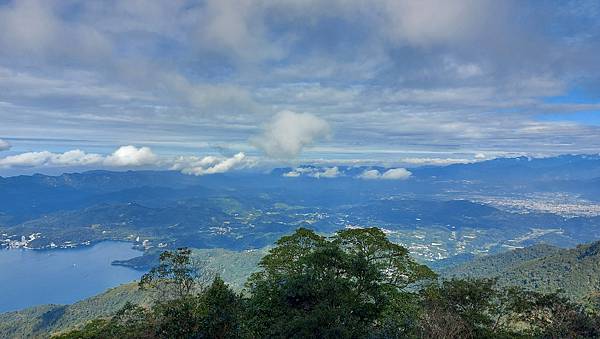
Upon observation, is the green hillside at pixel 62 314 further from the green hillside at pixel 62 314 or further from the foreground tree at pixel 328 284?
the foreground tree at pixel 328 284

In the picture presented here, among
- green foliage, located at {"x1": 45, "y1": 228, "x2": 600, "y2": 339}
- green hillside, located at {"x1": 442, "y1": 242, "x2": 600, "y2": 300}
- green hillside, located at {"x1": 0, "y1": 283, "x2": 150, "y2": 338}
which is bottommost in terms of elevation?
green hillside, located at {"x1": 0, "y1": 283, "x2": 150, "y2": 338}

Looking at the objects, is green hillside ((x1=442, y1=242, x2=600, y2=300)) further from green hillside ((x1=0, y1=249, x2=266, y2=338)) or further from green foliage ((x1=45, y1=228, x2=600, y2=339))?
green foliage ((x1=45, y1=228, x2=600, y2=339))

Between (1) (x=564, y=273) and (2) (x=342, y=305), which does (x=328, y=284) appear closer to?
(2) (x=342, y=305)

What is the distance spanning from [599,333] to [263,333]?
1018 inches

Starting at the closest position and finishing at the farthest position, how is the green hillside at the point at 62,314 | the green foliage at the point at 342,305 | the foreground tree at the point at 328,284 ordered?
1. the foreground tree at the point at 328,284
2. the green foliage at the point at 342,305
3. the green hillside at the point at 62,314

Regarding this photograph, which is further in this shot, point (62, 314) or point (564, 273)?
point (62, 314)

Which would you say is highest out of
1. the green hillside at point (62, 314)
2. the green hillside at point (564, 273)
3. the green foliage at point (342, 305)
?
the green foliage at point (342, 305)

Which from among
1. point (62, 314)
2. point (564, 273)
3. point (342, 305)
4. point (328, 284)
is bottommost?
point (62, 314)

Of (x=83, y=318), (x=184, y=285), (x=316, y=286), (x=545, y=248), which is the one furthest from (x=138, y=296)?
(x=545, y=248)

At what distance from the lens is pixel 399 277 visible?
33.4m

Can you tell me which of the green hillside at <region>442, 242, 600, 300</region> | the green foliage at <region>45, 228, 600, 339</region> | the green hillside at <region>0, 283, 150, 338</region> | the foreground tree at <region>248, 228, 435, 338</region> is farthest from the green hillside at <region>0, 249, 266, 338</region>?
the green hillside at <region>442, 242, 600, 300</region>

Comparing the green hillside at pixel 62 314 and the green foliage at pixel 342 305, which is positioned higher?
the green foliage at pixel 342 305

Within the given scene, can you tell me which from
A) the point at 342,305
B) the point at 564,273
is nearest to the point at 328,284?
the point at 342,305

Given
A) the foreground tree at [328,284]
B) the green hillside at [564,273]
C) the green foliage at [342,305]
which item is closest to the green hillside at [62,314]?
the foreground tree at [328,284]
